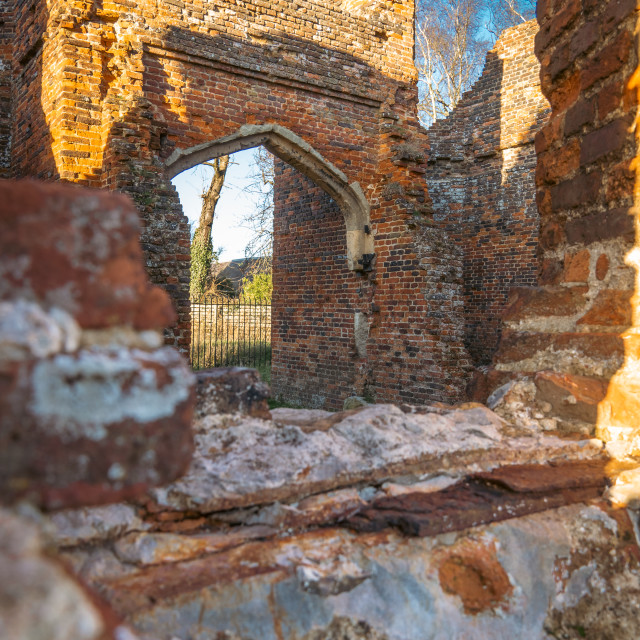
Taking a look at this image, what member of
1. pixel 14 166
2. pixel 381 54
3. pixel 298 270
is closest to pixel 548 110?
pixel 381 54

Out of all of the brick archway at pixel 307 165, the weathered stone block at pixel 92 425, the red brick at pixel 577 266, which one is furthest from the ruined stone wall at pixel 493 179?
the weathered stone block at pixel 92 425

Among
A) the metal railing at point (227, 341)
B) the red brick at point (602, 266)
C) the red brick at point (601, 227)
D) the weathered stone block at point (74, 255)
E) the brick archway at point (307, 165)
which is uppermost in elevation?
the brick archway at point (307, 165)

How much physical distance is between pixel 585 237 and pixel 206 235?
663 inches

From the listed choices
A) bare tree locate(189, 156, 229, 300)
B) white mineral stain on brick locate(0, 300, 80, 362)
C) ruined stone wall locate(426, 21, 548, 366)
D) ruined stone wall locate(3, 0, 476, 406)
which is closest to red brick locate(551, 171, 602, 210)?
white mineral stain on brick locate(0, 300, 80, 362)

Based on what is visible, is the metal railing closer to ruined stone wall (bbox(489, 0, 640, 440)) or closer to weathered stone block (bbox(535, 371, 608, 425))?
ruined stone wall (bbox(489, 0, 640, 440))

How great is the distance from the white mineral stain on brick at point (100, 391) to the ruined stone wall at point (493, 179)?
33.5 feet

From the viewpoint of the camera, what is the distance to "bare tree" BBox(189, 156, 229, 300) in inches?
690

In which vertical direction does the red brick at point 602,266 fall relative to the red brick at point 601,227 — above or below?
below

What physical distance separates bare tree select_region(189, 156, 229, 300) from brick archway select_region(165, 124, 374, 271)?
9758mm

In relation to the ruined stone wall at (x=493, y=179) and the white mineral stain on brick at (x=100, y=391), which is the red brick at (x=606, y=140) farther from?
the ruined stone wall at (x=493, y=179)

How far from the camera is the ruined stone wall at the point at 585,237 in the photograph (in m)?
2.12

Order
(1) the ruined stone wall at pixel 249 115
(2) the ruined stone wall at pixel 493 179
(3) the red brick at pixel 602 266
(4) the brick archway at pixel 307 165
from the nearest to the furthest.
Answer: (3) the red brick at pixel 602 266
(1) the ruined stone wall at pixel 249 115
(4) the brick archway at pixel 307 165
(2) the ruined stone wall at pixel 493 179

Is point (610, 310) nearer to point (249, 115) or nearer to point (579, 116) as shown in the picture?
point (579, 116)

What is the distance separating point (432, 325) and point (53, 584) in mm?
6967
